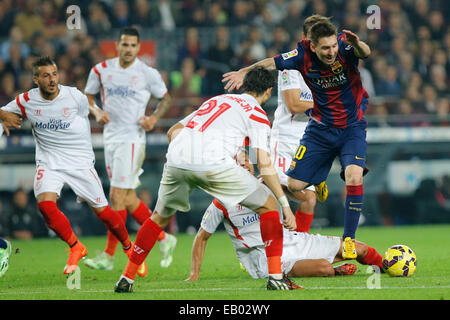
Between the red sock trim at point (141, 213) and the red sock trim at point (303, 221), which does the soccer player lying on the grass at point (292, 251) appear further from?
the red sock trim at point (141, 213)

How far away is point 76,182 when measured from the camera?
329 inches

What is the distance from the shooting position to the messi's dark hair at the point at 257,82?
6406mm

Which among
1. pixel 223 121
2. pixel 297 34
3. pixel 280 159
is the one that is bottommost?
pixel 280 159

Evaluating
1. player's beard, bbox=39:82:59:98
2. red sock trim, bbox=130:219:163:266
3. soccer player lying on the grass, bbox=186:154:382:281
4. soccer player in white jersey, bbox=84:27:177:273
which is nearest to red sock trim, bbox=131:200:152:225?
soccer player in white jersey, bbox=84:27:177:273

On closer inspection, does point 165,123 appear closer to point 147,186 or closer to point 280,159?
point 147,186

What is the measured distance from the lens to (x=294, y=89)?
8.84 m

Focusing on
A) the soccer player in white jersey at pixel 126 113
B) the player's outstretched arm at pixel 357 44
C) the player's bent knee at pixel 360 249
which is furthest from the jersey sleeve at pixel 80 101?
the player's bent knee at pixel 360 249

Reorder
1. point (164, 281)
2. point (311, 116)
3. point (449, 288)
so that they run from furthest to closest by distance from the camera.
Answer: point (311, 116) → point (164, 281) → point (449, 288)

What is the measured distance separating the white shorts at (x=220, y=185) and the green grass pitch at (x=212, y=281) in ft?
2.44

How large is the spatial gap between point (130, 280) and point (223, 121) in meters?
1.50

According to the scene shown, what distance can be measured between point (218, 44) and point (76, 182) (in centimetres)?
827

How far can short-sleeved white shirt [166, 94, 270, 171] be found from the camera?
238 inches
